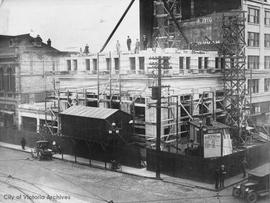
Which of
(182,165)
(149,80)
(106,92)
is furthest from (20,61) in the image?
(182,165)

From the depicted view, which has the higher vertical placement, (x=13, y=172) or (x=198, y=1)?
(x=198, y=1)

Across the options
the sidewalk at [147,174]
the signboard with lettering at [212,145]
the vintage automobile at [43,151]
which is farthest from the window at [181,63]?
the vintage automobile at [43,151]

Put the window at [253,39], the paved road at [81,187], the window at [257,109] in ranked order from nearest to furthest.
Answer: the paved road at [81,187] < the window at [253,39] < the window at [257,109]

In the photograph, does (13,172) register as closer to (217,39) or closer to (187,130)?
(187,130)

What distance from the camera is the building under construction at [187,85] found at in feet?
113

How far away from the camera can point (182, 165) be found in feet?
84.3

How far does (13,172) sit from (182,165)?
12257 mm

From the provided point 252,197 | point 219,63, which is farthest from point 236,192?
point 219,63

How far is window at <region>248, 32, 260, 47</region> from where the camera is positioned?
148 ft

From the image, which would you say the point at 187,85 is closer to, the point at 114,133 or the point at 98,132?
the point at 114,133

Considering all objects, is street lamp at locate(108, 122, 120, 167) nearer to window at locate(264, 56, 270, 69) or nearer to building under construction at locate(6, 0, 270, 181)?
building under construction at locate(6, 0, 270, 181)

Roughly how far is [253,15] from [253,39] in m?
2.84

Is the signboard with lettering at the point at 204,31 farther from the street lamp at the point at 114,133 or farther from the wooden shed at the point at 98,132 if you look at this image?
the street lamp at the point at 114,133

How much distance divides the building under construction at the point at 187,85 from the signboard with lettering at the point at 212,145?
0.07 m
